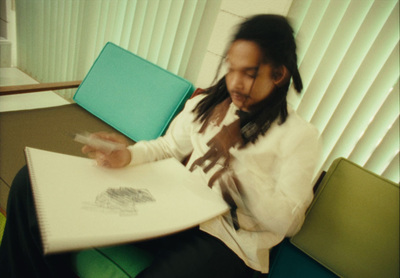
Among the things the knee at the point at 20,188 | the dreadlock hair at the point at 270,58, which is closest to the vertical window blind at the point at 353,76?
the dreadlock hair at the point at 270,58

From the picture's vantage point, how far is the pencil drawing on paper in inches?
21.5

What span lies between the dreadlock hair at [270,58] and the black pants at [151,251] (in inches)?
15.0

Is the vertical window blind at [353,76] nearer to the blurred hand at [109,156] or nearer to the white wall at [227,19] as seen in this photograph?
the white wall at [227,19]

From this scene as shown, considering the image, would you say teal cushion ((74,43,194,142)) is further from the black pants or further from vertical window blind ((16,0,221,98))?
the black pants

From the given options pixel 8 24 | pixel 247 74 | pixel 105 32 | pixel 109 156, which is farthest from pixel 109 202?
pixel 8 24

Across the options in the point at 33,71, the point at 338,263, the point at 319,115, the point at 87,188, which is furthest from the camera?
the point at 33,71

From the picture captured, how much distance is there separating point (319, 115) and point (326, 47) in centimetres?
35

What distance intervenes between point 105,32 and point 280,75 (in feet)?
5.70

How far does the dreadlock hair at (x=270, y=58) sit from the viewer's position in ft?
2.07

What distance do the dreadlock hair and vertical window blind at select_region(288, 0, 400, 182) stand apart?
52cm

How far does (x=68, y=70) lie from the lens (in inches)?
87.6

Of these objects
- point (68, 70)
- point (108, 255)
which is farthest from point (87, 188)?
point (68, 70)

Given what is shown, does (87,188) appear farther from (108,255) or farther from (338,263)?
(338,263)

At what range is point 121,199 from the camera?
59cm
